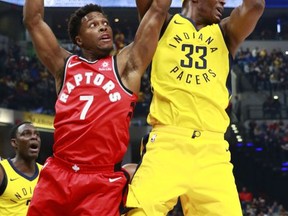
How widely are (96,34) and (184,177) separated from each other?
119 centimetres

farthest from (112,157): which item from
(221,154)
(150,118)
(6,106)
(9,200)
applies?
(6,106)

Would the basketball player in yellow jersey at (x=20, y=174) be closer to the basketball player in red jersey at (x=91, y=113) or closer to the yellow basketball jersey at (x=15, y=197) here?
the yellow basketball jersey at (x=15, y=197)

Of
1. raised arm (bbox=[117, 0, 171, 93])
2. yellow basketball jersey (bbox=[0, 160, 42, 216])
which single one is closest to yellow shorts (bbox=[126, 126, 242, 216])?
raised arm (bbox=[117, 0, 171, 93])

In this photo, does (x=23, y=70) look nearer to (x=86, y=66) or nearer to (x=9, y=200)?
(x=9, y=200)

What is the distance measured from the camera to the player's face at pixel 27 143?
24.3 ft


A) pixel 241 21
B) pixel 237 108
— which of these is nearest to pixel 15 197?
pixel 241 21

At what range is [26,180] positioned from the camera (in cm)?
725

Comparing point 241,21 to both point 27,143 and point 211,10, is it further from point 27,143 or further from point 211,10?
point 27,143

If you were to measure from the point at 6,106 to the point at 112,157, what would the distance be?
1638 centimetres

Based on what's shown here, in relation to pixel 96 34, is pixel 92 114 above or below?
below

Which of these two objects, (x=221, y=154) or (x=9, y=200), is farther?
(x=9, y=200)

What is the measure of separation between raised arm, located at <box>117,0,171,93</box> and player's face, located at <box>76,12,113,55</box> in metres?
0.14

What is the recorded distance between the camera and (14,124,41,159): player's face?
7.39m

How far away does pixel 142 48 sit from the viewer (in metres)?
4.64
